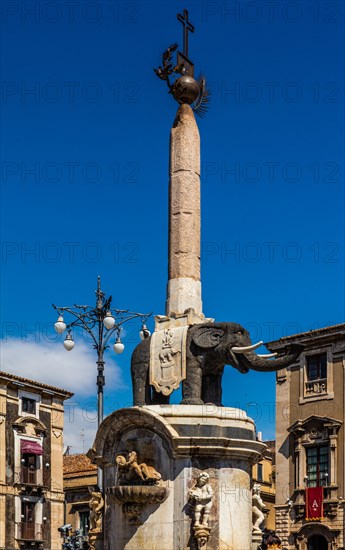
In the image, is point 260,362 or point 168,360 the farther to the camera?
point 168,360

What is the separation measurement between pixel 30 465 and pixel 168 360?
112ft

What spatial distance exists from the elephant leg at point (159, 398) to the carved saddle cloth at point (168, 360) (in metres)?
0.16

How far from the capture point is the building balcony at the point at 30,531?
45.2 meters

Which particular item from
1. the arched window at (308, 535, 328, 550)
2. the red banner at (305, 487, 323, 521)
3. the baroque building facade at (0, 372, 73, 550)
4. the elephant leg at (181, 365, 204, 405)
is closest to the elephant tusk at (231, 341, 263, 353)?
the elephant leg at (181, 365, 204, 405)

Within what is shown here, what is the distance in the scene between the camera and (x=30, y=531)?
4594 cm

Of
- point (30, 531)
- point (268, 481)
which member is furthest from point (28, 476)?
point (268, 481)

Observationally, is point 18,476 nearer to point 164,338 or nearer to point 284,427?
point 284,427

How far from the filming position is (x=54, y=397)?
1950 inches

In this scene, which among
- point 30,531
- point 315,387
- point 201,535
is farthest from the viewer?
point 30,531

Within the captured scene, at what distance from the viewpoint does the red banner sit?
126ft

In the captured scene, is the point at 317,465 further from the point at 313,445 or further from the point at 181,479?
the point at 181,479

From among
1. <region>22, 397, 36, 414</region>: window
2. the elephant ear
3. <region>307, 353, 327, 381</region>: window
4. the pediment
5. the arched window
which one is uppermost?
<region>307, 353, 327, 381</region>: window

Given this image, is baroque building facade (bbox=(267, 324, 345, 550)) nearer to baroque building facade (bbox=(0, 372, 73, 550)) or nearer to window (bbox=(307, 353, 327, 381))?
window (bbox=(307, 353, 327, 381))

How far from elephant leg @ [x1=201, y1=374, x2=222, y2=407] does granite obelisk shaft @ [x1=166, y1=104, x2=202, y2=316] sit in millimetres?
1098
